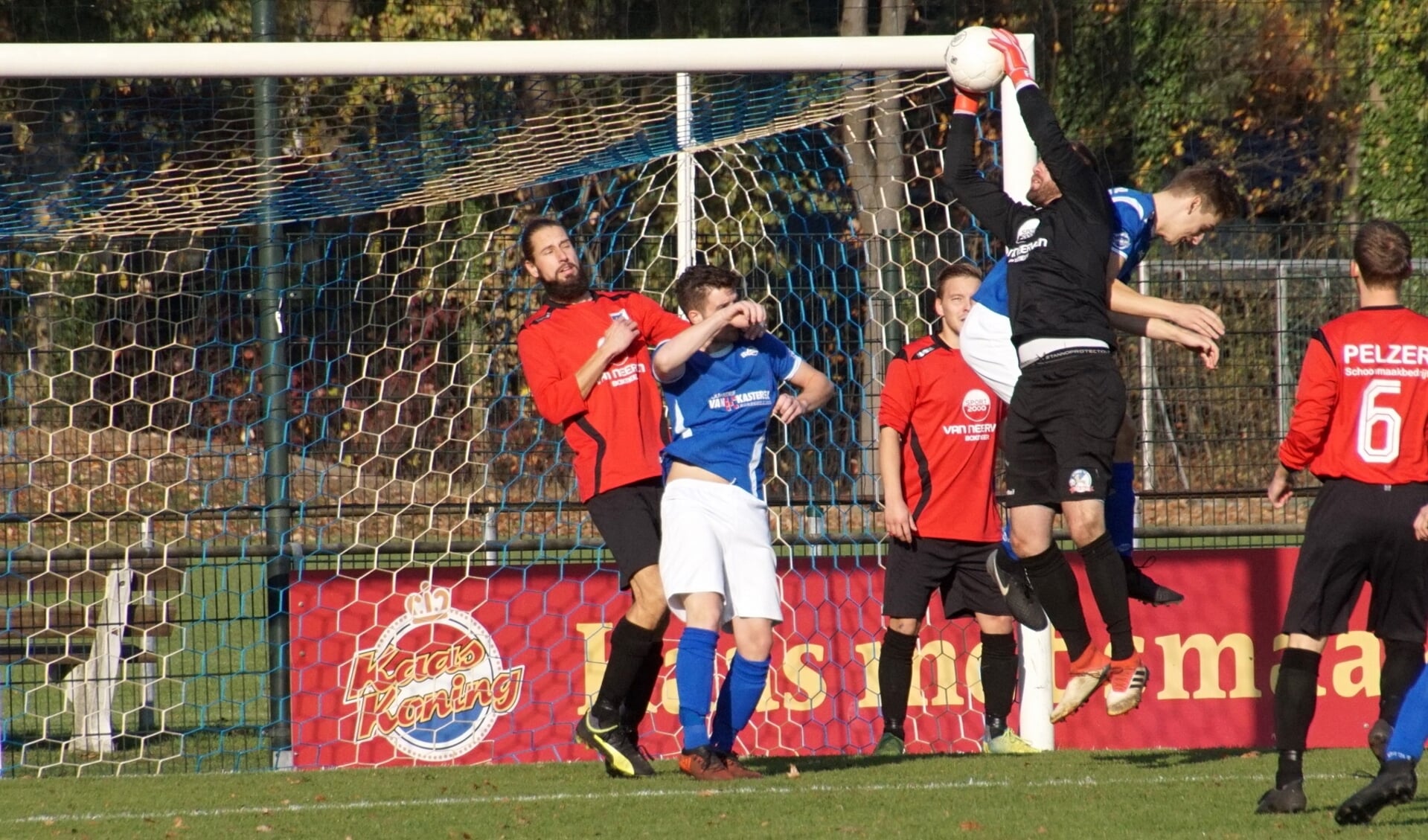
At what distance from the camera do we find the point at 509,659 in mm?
7695

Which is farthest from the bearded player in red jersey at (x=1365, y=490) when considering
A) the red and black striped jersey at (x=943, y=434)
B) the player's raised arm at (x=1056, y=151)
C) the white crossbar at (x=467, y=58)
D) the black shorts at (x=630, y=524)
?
the white crossbar at (x=467, y=58)

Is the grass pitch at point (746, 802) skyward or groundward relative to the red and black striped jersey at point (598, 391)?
groundward

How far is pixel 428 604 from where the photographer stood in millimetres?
7621

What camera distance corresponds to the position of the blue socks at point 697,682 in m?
5.88

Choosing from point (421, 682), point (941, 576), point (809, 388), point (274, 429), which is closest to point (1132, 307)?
point (809, 388)

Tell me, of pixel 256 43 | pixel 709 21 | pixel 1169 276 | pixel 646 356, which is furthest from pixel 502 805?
pixel 709 21

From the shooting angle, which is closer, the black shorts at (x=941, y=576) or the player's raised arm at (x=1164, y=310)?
the player's raised arm at (x=1164, y=310)

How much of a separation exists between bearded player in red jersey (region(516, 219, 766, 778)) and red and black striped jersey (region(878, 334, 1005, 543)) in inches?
47.7

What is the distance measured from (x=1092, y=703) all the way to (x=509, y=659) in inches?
115

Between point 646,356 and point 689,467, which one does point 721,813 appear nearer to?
point 689,467

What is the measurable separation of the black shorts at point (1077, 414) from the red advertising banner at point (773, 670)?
2456 millimetres

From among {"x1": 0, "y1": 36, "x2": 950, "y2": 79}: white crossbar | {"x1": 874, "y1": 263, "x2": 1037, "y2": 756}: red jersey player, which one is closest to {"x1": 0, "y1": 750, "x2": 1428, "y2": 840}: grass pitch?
{"x1": 874, "y1": 263, "x2": 1037, "y2": 756}: red jersey player

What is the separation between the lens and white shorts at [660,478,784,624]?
5.82 m

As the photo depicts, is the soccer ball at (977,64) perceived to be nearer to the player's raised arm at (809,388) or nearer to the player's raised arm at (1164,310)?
the player's raised arm at (1164,310)
